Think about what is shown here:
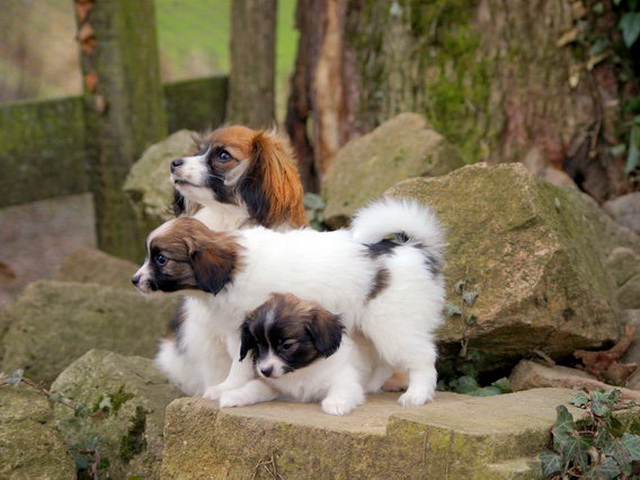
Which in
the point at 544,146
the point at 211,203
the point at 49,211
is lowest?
the point at 49,211

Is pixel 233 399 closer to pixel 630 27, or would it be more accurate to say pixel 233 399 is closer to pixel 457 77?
pixel 457 77

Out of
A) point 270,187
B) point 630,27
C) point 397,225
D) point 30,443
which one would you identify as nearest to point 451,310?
point 397,225

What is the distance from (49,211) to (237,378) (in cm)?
503

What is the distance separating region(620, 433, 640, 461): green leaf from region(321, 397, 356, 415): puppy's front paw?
3.78ft

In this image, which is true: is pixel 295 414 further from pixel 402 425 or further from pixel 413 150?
pixel 413 150

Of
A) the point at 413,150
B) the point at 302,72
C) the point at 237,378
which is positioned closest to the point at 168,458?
the point at 237,378

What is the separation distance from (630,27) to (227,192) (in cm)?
446

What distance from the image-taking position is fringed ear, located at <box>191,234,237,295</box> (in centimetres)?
478

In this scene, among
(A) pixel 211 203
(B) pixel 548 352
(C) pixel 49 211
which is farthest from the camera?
(C) pixel 49 211

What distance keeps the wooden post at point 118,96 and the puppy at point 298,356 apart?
4550 millimetres

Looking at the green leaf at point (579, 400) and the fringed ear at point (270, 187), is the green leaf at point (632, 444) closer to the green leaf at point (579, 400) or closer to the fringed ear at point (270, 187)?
the green leaf at point (579, 400)

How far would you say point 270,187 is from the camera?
558cm

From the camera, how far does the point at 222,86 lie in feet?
35.5

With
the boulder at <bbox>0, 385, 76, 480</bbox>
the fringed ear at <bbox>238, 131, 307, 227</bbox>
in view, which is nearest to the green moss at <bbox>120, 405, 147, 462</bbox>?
the boulder at <bbox>0, 385, 76, 480</bbox>
